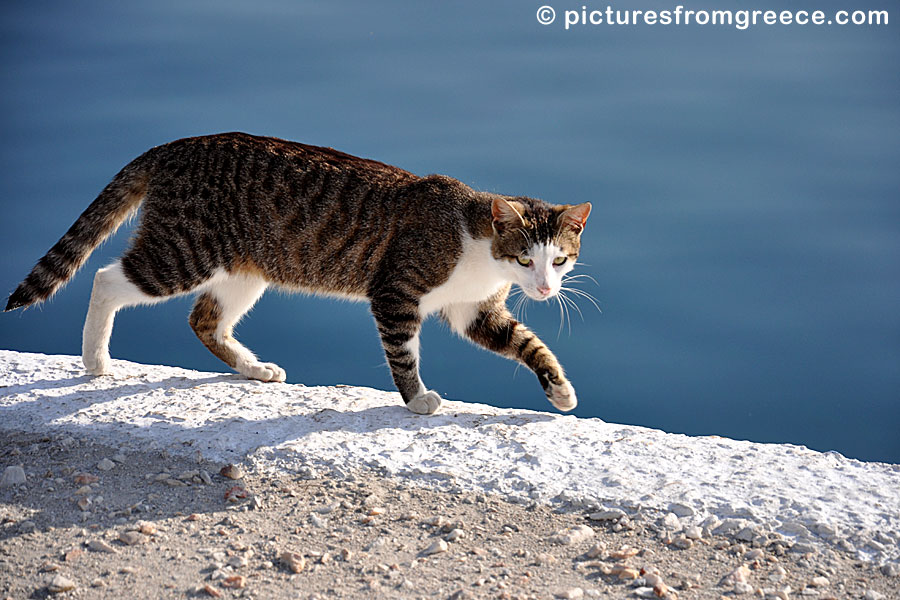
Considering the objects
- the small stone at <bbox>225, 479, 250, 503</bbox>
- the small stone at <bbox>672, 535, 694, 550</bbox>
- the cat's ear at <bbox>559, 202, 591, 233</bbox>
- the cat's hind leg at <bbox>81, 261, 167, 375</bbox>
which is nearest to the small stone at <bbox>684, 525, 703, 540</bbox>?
the small stone at <bbox>672, 535, 694, 550</bbox>

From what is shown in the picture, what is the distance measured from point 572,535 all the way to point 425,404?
110cm

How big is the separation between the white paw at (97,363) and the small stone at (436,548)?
2.20 meters

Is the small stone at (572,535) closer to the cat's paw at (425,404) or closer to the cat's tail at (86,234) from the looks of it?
the cat's paw at (425,404)

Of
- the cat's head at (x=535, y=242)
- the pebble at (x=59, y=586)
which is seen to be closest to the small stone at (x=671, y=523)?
the cat's head at (x=535, y=242)

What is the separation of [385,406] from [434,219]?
2.78ft

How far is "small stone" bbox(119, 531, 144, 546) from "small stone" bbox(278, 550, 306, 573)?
19.0 inches

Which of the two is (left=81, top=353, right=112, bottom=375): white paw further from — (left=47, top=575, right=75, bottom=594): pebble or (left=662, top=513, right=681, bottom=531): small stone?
(left=662, top=513, right=681, bottom=531): small stone

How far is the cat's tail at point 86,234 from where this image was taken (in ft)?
13.6

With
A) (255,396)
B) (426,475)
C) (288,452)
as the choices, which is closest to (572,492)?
(426,475)

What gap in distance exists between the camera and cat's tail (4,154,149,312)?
414cm

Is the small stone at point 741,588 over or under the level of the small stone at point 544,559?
over

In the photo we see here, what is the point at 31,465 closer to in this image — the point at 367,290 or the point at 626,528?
the point at 367,290

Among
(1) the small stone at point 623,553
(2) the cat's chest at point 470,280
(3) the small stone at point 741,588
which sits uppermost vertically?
(2) the cat's chest at point 470,280

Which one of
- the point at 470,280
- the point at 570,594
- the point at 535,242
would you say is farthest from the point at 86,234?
the point at 570,594
